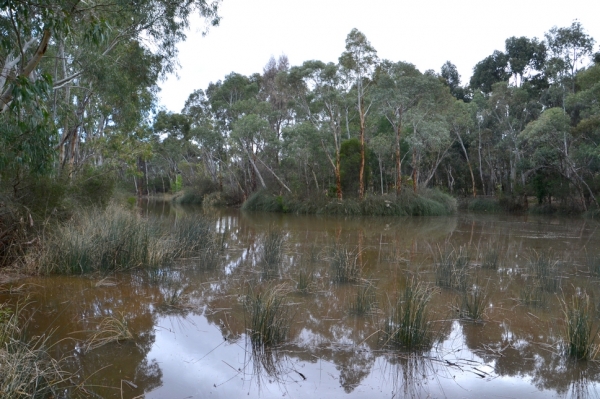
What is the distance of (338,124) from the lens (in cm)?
2731

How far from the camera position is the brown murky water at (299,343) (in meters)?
3.94

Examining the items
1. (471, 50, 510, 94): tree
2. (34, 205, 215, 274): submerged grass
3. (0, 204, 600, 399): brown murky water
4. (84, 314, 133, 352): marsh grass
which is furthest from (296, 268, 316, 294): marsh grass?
(471, 50, 510, 94): tree

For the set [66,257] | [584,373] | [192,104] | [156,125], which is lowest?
[584,373]

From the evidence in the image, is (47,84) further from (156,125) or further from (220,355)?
(156,125)

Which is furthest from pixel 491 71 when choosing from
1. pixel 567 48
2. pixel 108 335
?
pixel 108 335

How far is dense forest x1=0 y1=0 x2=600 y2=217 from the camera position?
1258 cm

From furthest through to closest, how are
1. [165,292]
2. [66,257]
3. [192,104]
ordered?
[192,104]
[66,257]
[165,292]

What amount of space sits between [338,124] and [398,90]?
4482mm

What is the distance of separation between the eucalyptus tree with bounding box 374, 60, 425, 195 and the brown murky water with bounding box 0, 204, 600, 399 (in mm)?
16795

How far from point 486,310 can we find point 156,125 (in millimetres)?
32058

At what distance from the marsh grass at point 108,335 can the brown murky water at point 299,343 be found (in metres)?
0.07

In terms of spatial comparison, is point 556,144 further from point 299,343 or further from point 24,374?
point 24,374

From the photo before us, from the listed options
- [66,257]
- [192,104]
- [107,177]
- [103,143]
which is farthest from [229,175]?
[66,257]

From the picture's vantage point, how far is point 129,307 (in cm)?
591
